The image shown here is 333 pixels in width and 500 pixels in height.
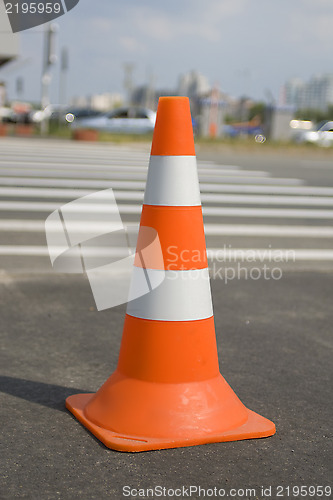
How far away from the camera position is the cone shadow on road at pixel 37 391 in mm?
3238

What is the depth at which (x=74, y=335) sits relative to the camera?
14.3 ft

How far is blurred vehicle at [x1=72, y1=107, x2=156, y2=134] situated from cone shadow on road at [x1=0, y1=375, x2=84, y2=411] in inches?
1241

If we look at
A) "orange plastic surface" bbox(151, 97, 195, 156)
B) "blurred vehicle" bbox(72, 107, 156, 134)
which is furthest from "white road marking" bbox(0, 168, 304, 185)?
"blurred vehicle" bbox(72, 107, 156, 134)

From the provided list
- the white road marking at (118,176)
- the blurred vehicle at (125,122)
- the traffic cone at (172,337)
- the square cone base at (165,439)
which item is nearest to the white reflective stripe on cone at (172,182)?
the traffic cone at (172,337)

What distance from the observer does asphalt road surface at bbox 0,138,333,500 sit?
251 centimetres

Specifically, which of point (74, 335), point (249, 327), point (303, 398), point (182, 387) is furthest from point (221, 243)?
point (182, 387)

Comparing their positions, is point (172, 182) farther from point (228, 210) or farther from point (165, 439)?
point (228, 210)

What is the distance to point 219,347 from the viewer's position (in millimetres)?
4188

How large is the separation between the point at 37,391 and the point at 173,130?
4.88 feet

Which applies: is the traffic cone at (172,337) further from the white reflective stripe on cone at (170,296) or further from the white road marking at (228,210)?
the white road marking at (228,210)

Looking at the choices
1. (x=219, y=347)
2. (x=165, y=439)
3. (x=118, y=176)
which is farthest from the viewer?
(x=118, y=176)

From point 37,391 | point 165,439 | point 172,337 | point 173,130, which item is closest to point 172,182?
point 173,130

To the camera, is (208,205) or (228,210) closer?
(228,210)

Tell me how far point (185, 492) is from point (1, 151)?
9903mm
